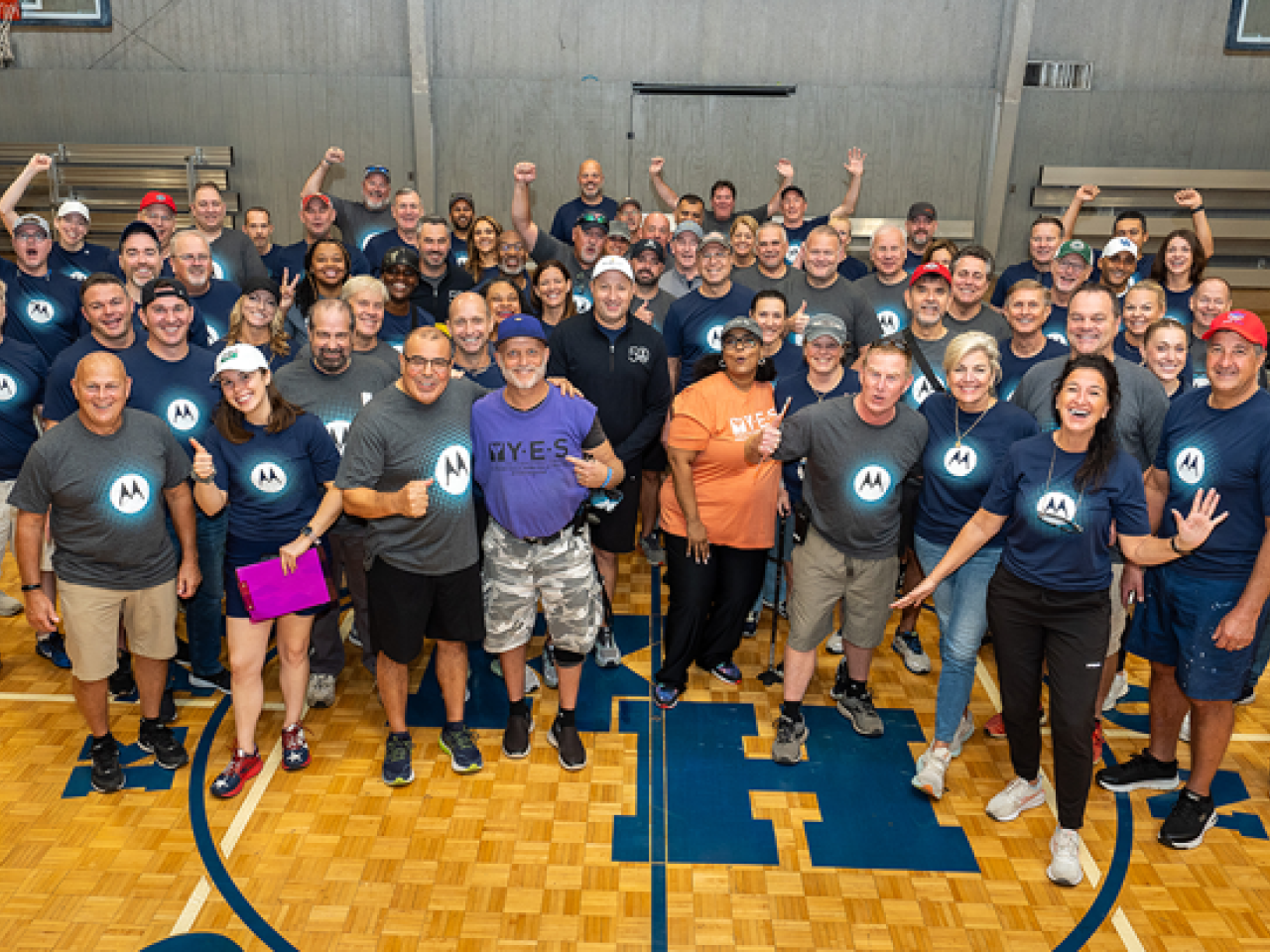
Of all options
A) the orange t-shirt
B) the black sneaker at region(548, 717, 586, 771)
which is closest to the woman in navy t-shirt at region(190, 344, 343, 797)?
the black sneaker at region(548, 717, 586, 771)

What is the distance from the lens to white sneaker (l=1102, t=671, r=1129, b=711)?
4633 millimetres

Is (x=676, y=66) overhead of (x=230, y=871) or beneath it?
overhead

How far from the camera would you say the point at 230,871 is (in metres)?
3.45

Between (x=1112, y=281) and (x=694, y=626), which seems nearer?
Answer: (x=694, y=626)

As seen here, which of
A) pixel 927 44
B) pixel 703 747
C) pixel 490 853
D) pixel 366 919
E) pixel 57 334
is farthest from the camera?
pixel 927 44

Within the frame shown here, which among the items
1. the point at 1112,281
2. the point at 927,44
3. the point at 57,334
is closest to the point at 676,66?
the point at 927,44

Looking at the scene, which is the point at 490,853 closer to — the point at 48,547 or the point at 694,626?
the point at 694,626

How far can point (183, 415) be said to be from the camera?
416 centimetres

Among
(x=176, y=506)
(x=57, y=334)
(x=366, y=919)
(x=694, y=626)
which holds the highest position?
(x=57, y=334)

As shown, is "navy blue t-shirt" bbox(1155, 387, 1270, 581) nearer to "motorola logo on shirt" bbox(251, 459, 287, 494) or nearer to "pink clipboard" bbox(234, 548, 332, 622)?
"pink clipboard" bbox(234, 548, 332, 622)

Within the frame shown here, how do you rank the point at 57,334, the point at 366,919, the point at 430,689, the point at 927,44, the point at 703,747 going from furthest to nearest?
the point at 927,44, the point at 57,334, the point at 430,689, the point at 703,747, the point at 366,919

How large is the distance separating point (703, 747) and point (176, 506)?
260 cm

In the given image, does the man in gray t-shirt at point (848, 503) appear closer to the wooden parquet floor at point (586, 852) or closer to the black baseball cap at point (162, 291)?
the wooden parquet floor at point (586, 852)

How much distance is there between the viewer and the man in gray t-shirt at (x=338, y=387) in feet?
13.1
